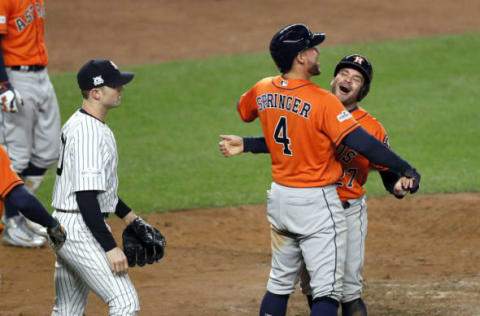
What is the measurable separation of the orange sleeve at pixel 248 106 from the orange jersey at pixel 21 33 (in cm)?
300

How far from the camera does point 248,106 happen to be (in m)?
4.90

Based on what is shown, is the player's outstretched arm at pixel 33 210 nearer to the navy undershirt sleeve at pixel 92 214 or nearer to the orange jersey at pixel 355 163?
the navy undershirt sleeve at pixel 92 214

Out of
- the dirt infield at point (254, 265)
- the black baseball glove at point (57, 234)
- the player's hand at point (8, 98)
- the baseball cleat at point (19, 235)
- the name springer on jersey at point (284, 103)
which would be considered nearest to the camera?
the black baseball glove at point (57, 234)

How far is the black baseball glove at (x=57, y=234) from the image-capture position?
4.20 metres

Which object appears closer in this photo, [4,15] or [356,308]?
[356,308]

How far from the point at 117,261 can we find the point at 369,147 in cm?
150

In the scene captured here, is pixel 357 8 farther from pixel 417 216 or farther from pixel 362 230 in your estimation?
pixel 362 230

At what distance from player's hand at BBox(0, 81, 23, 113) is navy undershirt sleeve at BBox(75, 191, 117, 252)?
2911mm

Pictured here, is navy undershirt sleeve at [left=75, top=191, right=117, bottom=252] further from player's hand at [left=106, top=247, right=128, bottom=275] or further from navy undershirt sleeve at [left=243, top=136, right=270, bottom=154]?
navy undershirt sleeve at [left=243, top=136, right=270, bottom=154]

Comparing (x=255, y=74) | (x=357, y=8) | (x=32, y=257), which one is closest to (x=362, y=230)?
(x=32, y=257)

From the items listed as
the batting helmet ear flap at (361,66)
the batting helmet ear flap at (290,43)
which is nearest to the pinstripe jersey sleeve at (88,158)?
the batting helmet ear flap at (290,43)

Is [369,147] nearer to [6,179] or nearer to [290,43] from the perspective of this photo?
[290,43]

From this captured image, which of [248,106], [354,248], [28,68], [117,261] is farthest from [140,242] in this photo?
[28,68]

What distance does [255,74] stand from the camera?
47.8ft
